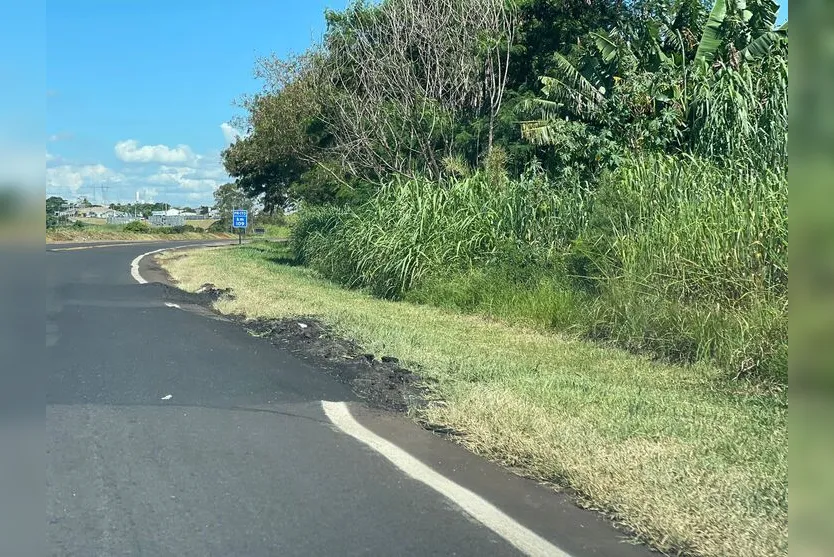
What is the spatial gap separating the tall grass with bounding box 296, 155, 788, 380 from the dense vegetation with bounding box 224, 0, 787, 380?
3 centimetres

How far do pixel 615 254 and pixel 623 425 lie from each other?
231 inches

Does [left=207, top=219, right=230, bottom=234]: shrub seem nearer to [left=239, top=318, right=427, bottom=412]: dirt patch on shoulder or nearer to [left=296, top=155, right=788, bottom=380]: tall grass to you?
[left=296, top=155, right=788, bottom=380]: tall grass

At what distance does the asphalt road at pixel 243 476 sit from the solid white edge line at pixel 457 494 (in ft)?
0.22

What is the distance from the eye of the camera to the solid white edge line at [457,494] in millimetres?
4781

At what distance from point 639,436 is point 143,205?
112 meters

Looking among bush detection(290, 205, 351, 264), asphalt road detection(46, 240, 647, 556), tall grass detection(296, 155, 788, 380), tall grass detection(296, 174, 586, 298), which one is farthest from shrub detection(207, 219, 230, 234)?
asphalt road detection(46, 240, 647, 556)

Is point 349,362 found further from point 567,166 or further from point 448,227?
point 567,166

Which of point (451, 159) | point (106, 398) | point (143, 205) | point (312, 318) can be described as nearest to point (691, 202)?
point (312, 318)

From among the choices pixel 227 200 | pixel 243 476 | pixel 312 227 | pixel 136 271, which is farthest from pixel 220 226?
pixel 243 476

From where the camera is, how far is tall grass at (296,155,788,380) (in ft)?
31.4

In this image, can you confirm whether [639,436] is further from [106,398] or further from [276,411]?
[106,398]

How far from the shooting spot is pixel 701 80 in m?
15.3

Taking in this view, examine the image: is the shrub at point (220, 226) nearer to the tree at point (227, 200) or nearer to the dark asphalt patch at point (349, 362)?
the tree at point (227, 200)
